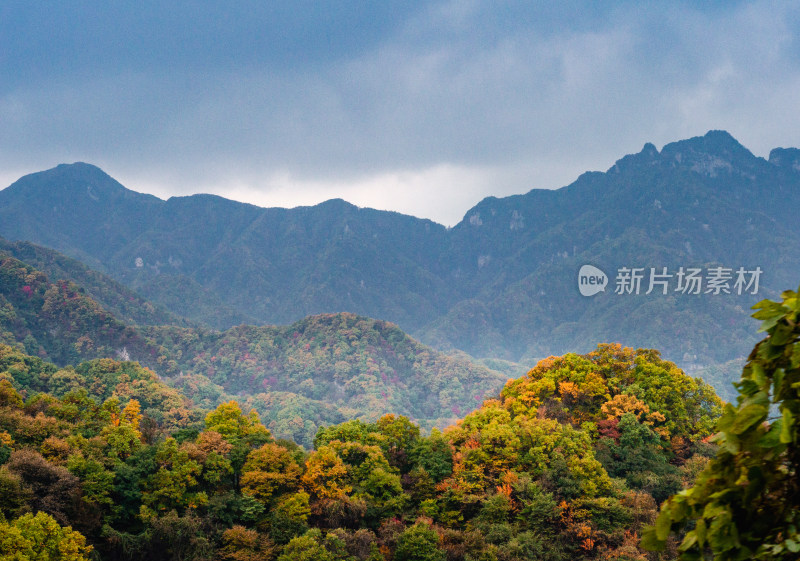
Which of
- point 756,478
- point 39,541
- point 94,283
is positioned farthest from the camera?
point 94,283

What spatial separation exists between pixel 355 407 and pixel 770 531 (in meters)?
121

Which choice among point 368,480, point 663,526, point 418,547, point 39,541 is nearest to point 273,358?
point 368,480

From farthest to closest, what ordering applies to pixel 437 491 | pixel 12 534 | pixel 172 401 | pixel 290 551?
pixel 172 401, pixel 437 491, pixel 290 551, pixel 12 534

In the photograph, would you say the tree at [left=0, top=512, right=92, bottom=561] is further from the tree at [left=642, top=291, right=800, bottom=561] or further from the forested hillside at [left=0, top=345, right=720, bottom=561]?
the tree at [left=642, top=291, right=800, bottom=561]

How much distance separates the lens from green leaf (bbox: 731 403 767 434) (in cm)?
Answer: 231

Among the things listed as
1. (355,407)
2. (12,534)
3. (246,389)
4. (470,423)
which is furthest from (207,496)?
(246,389)

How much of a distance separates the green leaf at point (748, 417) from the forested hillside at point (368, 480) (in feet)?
76.6

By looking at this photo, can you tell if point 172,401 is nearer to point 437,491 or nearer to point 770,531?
point 437,491

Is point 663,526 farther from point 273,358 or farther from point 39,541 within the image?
point 273,358

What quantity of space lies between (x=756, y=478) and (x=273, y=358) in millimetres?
143106

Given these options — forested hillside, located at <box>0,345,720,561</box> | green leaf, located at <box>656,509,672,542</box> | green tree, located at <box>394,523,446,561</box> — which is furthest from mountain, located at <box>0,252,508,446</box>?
green leaf, located at <box>656,509,672,542</box>

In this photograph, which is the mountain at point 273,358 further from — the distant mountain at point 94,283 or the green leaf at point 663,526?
the green leaf at point 663,526

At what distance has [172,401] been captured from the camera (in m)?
67.5

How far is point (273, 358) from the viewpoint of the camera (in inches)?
5522
